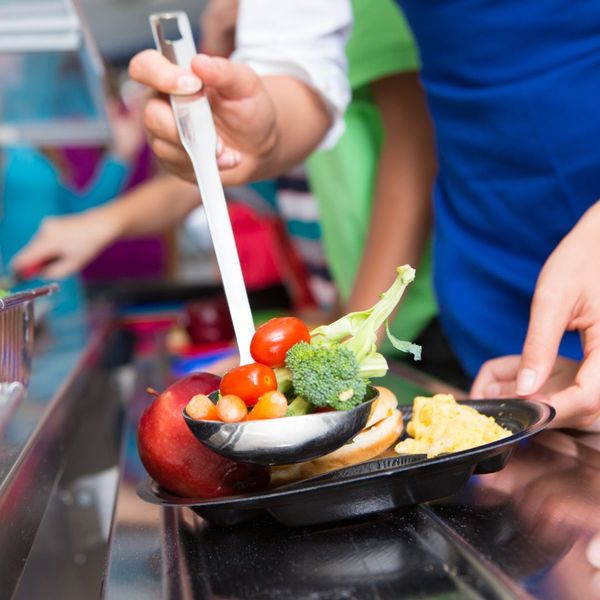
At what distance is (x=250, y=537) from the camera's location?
736 mm

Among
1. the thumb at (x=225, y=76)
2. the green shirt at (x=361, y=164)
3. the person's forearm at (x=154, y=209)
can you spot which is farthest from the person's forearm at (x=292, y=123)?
the person's forearm at (x=154, y=209)

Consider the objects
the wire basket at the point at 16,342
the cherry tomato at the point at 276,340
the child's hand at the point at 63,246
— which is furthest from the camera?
the child's hand at the point at 63,246

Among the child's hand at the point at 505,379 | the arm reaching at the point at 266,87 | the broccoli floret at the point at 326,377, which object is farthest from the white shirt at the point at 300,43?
the broccoli floret at the point at 326,377

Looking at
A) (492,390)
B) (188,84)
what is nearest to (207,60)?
(188,84)

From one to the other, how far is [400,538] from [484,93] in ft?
2.63

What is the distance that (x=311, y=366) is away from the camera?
0.67 m

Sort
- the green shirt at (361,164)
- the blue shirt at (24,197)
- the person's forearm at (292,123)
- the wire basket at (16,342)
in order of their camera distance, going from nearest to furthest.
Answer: the wire basket at (16,342) → the person's forearm at (292,123) → the green shirt at (361,164) → the blue shirt at (24,197)

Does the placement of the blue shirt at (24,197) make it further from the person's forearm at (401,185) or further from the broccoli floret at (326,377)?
the broccoli floret at (326,377)

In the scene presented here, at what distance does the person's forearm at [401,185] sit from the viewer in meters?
1.73

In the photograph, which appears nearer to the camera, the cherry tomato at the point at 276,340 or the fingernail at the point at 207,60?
the cherry tomato at the point at 276,340

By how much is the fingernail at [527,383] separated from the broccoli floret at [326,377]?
26 cm

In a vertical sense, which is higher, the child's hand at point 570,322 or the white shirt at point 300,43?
the white shirt at point 300,43

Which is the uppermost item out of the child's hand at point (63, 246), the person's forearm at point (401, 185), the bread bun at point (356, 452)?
the bread bun at point (356, 452)

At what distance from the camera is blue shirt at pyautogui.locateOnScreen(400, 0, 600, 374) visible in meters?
1.20
